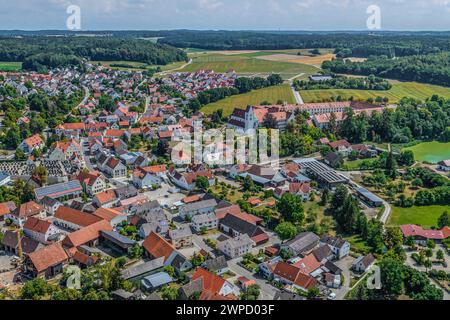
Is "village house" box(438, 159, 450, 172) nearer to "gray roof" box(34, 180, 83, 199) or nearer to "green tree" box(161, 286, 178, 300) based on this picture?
"green tree" box(161, 286, 178, 300)

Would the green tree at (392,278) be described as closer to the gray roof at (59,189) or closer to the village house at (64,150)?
the gray roof at (59,189)

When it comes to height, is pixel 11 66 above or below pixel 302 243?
above

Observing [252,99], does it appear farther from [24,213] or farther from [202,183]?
[24,213]

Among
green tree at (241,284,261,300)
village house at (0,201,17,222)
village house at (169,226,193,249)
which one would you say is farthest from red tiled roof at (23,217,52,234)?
green tree at (241,284,261,300)

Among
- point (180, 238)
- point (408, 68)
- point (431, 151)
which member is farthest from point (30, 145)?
point (408, 68)

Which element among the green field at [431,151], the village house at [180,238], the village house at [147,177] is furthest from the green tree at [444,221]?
the village house at [147,177]

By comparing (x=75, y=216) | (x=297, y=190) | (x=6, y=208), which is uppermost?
(x=297, y=190)
